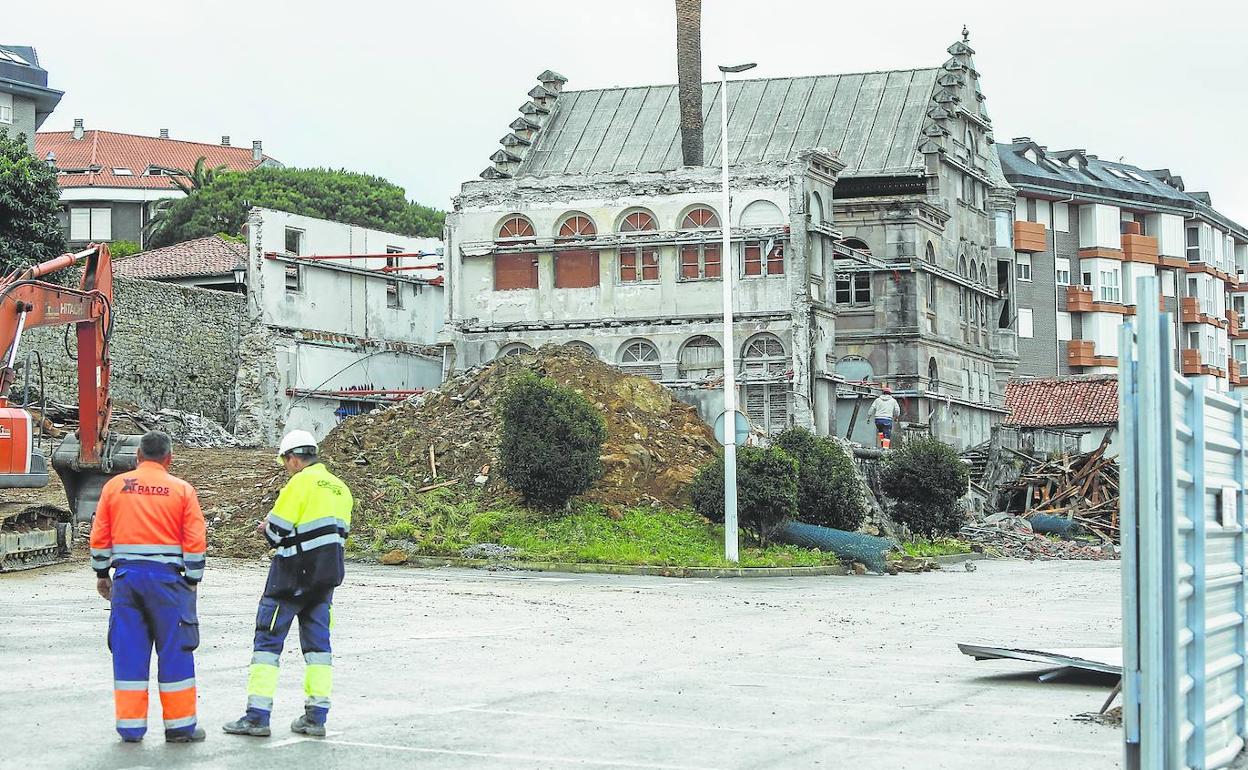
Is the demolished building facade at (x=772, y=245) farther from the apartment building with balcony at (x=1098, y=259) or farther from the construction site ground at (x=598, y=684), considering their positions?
the construction site ground at (x=598, y=684)

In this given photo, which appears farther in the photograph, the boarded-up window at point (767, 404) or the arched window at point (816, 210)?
the arched window at point (816, 210)

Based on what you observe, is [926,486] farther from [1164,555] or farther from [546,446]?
[1164,555]

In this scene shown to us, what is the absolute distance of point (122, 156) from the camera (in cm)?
10875

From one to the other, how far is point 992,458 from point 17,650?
4401cm

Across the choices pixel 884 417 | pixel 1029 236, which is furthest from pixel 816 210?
pixel 1029 236

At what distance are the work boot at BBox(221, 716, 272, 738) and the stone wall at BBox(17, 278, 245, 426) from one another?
3376 centimetres

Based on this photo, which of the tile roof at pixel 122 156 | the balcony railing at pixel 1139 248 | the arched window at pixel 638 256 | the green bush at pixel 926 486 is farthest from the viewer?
the tile roof at pixel 122 156

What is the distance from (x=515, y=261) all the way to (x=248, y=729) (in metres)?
42.7

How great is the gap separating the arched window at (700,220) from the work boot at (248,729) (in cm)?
4091

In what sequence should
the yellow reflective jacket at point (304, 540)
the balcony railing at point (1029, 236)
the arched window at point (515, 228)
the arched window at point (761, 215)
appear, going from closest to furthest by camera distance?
1. the yellow reflective jacket at point (304, 540)
2. the arched window at point (761, 215)
3. the arched window at point (515, 228)
4. the balcony railing at point (1029, 236)

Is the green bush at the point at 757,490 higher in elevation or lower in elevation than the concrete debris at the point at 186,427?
lower

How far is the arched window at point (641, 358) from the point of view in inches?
2015

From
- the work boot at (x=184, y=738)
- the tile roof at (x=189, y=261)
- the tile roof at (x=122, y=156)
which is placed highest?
the tile roof at (x=122, y=156)

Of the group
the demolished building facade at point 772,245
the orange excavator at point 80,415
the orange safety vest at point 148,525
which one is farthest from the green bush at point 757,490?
the orange safety vest at point 148,525
